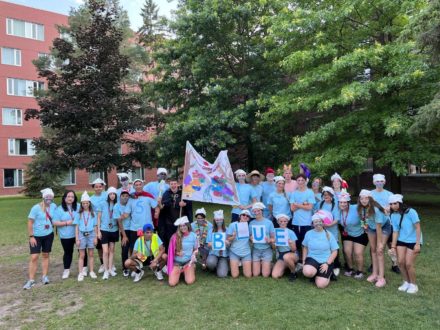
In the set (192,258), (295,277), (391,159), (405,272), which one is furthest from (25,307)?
(391,159)

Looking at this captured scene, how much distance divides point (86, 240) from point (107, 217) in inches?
22.8

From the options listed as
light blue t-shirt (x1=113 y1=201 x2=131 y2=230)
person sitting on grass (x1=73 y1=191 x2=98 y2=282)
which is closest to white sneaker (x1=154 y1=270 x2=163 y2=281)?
light blue t-shirt (x1=113 y1=201 x2=131 y2=230)

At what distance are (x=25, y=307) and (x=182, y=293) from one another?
246cm

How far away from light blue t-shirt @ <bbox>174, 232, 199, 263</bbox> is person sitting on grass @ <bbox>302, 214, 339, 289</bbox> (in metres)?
2.02

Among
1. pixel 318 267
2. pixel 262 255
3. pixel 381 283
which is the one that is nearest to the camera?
pixel 381 283


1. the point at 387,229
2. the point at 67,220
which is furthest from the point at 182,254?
the point at 387,229

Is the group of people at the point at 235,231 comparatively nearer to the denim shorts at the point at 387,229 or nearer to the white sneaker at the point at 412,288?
the denim shorts at the point at 387,229

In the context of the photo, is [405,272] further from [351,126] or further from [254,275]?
[351,126]

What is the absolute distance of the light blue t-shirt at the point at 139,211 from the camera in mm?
7520

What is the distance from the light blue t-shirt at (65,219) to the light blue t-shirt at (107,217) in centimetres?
50

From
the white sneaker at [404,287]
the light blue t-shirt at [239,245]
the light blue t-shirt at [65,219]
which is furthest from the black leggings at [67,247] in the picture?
the white sneaker at [404,287]

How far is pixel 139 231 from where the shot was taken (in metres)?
7.33

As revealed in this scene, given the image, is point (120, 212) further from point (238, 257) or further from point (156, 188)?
point (238, 257)

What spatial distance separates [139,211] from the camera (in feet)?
24.7
